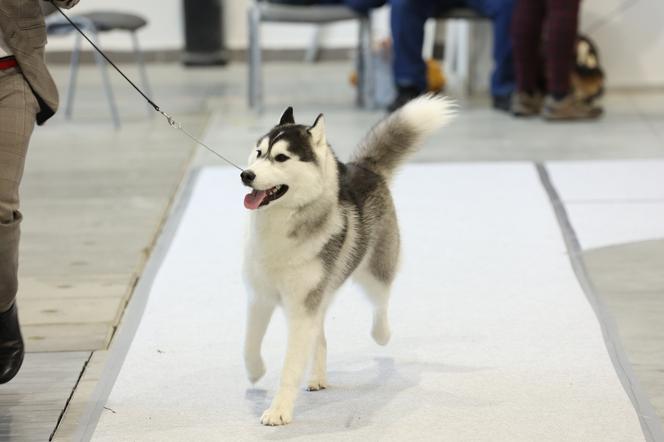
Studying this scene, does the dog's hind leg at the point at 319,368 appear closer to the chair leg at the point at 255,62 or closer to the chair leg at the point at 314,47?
the chair leg at the point at 255,62

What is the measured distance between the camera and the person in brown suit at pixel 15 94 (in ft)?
7.77

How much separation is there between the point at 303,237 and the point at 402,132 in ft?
1.63

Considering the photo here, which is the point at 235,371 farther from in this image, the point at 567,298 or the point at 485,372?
the point at 567,298

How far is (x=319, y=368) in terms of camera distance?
2646mm

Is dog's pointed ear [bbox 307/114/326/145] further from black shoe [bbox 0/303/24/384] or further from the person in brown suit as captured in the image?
black shoe [bbox 0/303/24/384]

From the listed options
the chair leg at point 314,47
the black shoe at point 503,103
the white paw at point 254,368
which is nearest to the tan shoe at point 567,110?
the black shoe at point 503,103

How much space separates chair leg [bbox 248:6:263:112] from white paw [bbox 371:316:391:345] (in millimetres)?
3272

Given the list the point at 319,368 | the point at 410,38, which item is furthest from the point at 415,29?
the point at 319,368

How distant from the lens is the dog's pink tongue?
7.47ft

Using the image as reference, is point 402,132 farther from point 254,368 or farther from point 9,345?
point 9,345

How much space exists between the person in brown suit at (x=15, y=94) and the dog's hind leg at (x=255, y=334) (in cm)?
55

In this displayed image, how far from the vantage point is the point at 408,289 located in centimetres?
336

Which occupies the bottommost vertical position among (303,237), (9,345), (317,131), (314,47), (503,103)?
(314,47)

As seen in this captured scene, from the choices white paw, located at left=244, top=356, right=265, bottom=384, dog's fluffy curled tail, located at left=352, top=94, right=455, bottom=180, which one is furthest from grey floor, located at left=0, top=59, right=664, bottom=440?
dog's fluffy curled tail, located at left=352, top=94, right=455, bottom=180
